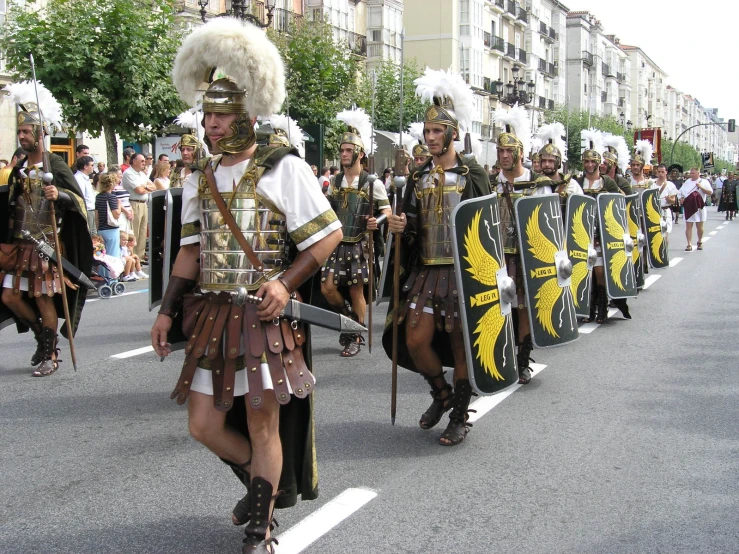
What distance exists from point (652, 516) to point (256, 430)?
1.85 metres

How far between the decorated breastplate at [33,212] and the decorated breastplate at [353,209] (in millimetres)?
2378

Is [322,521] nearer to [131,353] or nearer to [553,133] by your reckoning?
[131,353]

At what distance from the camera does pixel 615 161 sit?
1066 centimetres

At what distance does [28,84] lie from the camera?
693cm

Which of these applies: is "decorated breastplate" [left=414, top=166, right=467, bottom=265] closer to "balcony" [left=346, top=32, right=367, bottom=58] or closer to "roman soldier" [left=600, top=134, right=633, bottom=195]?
"roman soldier" [left=600, top=134, right=633, bottom=195]

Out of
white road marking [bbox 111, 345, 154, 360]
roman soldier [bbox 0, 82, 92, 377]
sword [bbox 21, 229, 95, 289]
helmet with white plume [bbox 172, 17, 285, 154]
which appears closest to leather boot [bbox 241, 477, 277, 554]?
helmet with white plume [bbox 172, 17, 285, 154]

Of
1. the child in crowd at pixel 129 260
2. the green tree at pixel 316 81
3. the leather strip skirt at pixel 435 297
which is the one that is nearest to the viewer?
the leather strip skirt at pixel 435 297

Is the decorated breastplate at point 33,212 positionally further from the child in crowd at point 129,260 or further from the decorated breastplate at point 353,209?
the child in crowd at point 129,260

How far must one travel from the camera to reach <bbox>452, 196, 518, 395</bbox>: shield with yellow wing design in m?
4.89

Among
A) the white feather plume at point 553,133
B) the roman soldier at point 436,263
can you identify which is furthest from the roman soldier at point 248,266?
the white feather plume at point 553,133

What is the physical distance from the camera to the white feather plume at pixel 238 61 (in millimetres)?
3447

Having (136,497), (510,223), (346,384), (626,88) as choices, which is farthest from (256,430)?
(626,88)

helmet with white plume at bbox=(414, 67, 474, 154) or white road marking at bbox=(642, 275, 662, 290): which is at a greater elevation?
helmet with white plume at bbox=(414, 67, 474, 154)

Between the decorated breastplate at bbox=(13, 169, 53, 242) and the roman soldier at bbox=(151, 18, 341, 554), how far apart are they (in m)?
3.49
